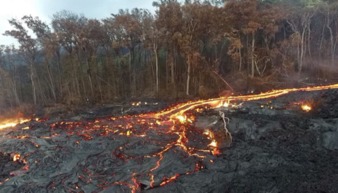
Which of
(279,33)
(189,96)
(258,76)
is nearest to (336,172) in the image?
(189,96)

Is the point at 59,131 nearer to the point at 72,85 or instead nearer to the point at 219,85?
the point at 219,85

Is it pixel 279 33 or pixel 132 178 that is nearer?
pixel 132 178

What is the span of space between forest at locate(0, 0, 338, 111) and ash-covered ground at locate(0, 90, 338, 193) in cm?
978

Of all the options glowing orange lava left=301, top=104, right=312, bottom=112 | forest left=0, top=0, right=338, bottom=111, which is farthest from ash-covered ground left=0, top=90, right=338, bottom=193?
forest left=0, top=0, right=338, bottom=111

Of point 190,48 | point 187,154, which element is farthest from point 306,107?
point 190,48

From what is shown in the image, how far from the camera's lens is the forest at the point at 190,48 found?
2855cm

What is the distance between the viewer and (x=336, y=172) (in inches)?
480

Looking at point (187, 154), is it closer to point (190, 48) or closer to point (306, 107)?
point (306, 107)

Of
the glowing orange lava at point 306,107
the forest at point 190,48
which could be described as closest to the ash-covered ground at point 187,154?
the glowing orange lava at point 306,107

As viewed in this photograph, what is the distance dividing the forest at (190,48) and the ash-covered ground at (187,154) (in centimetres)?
978

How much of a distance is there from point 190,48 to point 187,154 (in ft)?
50.3

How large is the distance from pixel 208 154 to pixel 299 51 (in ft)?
67.3

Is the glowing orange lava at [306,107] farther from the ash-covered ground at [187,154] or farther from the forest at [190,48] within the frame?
the forest at [190,48]

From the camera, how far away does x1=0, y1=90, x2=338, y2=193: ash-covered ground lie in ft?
39.4
